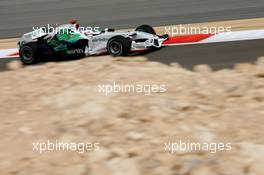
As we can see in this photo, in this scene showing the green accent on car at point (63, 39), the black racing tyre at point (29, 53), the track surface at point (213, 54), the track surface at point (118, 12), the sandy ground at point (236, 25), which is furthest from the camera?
the track surface at point (118, 12)

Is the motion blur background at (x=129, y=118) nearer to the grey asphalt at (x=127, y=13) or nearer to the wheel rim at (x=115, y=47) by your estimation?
the wheel rim at (x=115, y=47)

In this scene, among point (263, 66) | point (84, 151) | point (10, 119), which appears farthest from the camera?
point (263, 66)

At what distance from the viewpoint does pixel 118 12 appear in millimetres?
20797

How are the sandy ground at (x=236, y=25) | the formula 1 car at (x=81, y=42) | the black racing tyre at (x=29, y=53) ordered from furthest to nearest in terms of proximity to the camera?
the sandy ground at (x=236, y=25) < the black racing tyre at (x=29, y=53) < the formula 1 car at (x=81, y=42)

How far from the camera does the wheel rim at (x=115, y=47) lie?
45.8 feet

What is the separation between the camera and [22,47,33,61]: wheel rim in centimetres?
1499

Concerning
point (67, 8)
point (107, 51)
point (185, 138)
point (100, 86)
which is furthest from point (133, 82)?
point (67, 8)

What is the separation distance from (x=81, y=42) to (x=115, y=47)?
1.09 meters

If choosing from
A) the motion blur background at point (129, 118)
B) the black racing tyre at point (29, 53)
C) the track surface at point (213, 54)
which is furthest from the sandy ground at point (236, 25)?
the motion blur background at point (129, 118)

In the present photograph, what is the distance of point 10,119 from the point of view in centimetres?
779

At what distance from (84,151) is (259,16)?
41.9 feet

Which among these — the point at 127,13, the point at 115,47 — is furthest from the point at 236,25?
the point at 115,47

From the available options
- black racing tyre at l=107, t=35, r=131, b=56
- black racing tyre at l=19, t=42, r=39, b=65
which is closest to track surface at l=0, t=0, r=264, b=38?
black racing tyre at l=19, t=42, r=39, b=65

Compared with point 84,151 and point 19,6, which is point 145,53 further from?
point 19,6
